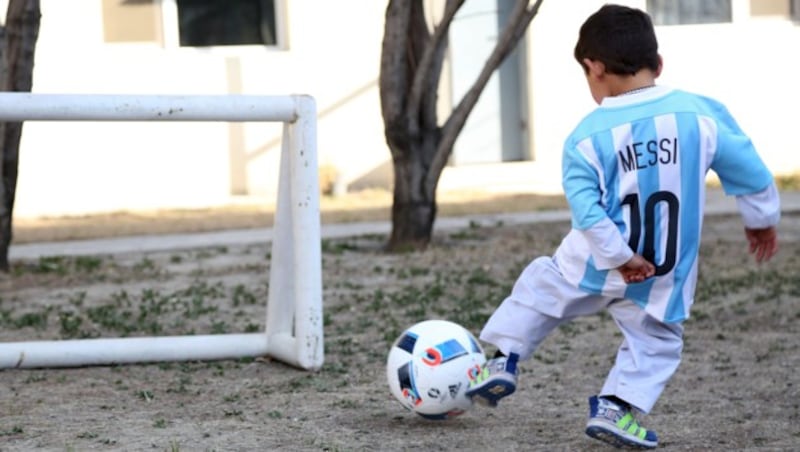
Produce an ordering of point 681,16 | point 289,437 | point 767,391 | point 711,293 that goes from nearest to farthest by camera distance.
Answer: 1. point 289,437
2. point 767,391
3. point 711,293
4. point 681,16

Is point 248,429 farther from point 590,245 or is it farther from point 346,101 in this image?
point 346,101

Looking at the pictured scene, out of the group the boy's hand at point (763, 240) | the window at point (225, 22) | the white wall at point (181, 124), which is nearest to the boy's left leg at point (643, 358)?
the boy's hand at point (763, 240)

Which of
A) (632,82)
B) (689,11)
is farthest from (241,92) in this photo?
(632,82)

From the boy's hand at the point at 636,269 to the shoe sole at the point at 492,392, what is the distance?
54 cm

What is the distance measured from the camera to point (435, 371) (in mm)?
4738

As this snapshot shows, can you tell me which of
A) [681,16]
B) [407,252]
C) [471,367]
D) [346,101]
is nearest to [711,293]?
[407,252]

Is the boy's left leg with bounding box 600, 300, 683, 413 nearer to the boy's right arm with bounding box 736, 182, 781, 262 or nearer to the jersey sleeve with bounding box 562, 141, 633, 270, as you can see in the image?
the jersey sleeve with bounding box 562, 141, 633, 270

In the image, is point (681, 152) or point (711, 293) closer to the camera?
point (681, 152)

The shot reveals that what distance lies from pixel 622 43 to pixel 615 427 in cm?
114

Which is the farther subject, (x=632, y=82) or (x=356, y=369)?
(x=356, y=369)

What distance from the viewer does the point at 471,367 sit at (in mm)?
4770

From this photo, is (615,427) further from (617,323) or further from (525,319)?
(525,319)

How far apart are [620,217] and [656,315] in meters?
0.32

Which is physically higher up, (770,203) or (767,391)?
(770,203)
